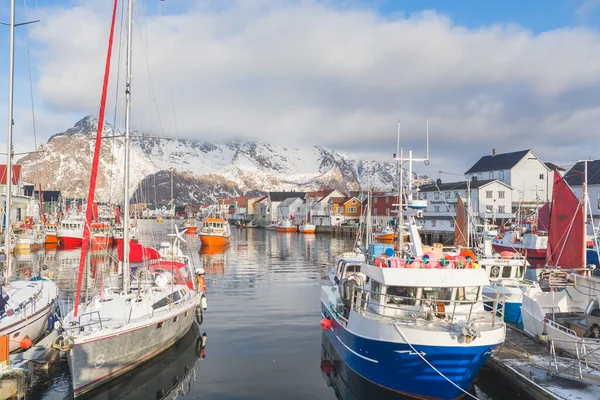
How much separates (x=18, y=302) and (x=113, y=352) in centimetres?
773

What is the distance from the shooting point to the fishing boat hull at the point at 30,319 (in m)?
18.7

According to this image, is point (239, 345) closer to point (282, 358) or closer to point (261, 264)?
point (282, 358)

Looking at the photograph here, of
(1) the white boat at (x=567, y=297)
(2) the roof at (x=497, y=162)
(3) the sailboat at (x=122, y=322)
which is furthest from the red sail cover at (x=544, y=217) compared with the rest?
(3) the sailboat at (x=122, y=322)

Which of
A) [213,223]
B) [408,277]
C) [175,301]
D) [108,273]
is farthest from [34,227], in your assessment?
[408,277]

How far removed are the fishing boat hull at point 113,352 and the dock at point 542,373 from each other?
42.1 feet

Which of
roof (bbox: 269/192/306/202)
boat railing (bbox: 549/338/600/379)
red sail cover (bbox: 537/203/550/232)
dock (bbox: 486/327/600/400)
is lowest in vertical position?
dock (bbox: 486/327/600/400)

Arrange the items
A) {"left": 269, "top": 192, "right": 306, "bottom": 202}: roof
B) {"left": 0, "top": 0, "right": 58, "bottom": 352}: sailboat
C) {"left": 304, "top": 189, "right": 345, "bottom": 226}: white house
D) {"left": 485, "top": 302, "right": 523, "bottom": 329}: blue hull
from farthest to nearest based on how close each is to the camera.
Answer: {"left": 269, "top": 192, "right": 306, "bottom": 202}: roof
{"left": 304, "top": 189, "right": 345, "bottom": 226}: white house
{"left": 485, "top": 302, "right": 523, "bottom": 329}: blue hull
{"left": 0, "top": 0, "right": 58, "bottom": 352}: sailboat

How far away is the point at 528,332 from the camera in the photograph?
21.8 metres

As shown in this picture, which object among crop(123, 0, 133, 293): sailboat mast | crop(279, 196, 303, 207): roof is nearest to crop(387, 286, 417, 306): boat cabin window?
crop(123, 0, 133, 293): sailboat mast

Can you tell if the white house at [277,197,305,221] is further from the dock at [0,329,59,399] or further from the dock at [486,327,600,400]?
the dock at [486,327,600,400]

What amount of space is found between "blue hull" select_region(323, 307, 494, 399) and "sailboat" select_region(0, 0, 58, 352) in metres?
12.7

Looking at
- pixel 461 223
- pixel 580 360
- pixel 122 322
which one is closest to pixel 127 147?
pixel 122 322

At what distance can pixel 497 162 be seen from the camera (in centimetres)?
10281

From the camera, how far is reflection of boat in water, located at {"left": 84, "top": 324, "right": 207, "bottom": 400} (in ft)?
56.0
